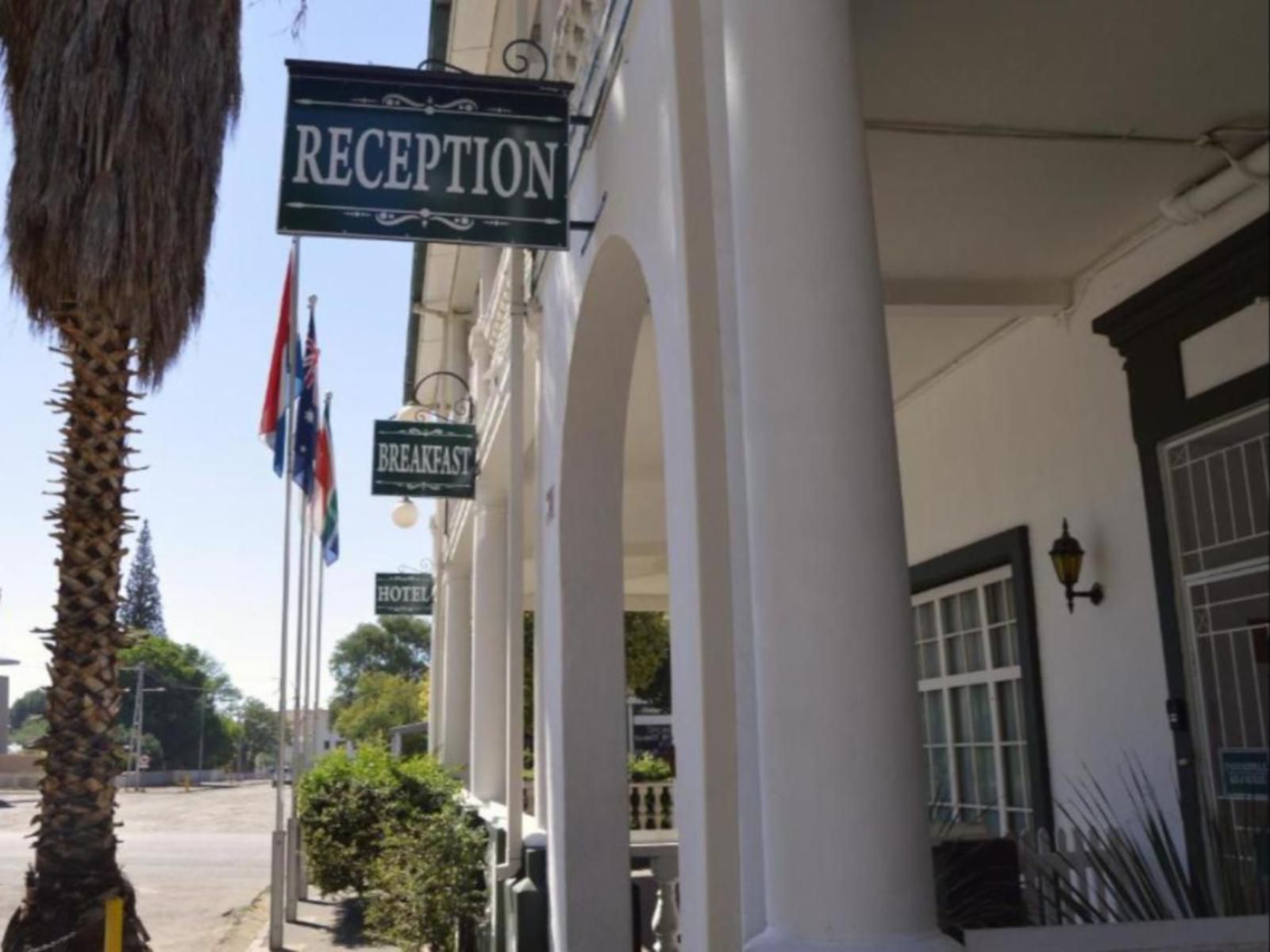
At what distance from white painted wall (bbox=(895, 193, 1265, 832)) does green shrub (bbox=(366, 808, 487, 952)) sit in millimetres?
4659

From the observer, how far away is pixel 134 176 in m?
→ 10.7

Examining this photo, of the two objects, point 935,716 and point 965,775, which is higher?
point 935,716

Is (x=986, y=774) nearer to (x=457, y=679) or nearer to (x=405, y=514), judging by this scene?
(x=405, y=514)

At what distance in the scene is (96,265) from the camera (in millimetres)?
10258

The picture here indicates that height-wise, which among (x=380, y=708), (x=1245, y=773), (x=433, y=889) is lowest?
(x=433, y=889)

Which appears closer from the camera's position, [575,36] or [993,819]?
[575,36]

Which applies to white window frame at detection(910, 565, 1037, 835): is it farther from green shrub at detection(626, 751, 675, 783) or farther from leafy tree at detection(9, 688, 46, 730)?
leafy tree at detection(9, 688, 46, 730)

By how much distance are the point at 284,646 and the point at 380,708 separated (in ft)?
227

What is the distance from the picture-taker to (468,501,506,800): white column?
14.5m

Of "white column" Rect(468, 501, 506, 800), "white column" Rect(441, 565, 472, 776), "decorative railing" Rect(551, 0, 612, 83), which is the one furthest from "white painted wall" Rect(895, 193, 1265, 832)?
"white column" Rect(441, 565, 472, 776)

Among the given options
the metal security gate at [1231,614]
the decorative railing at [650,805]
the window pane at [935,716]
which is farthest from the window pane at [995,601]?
the decorative railing at [650,805]

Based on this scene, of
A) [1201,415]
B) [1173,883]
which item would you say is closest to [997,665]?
[1173,883]

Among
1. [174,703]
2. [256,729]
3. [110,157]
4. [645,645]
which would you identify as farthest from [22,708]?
[110,157]

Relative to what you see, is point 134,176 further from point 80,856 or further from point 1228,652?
point 1228,652
